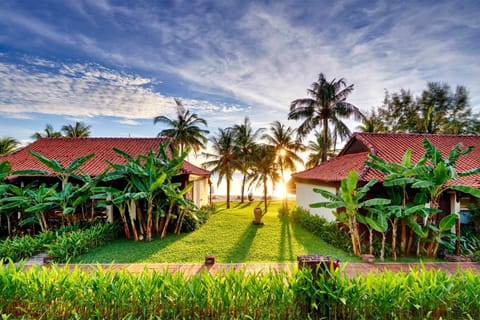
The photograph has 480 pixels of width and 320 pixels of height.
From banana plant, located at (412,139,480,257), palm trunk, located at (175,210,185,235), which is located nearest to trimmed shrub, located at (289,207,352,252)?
banana plant, located at (412,139,480,257)

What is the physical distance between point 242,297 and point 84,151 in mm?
14202

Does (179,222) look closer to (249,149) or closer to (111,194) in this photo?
(111,194)

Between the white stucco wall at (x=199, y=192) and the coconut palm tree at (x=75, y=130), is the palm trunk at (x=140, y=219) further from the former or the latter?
the coconut palm tree at (x=75, y=130)

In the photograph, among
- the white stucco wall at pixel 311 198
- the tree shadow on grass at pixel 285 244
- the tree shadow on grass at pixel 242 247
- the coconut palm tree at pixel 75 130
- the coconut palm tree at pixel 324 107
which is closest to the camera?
the tree shadow on grass at pixel 242 247

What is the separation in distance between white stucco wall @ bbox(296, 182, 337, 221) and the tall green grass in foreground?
23.5ft

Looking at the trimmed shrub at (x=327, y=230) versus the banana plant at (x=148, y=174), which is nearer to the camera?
the trimmed shrub at (x=327, y=230)

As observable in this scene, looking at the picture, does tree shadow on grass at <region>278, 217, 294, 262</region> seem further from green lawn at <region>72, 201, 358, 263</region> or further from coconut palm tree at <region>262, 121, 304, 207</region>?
coconut palm tree at <region>262, 121, 304, 207</region>

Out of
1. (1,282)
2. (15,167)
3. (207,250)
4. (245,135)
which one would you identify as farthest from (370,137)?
(15,167)

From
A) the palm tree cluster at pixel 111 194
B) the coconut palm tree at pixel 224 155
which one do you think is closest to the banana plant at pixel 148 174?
the palm tree cluster at pixel 111 194

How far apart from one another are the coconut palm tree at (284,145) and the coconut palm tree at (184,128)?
6458 millimetres

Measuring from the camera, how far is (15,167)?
12.4m

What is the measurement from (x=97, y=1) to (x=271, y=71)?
7121 mm

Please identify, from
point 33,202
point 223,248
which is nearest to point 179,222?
point 223,248

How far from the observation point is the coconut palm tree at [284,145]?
21109 millimetres
